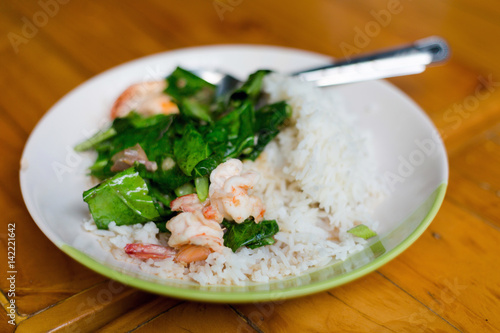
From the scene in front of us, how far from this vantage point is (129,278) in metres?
1.18

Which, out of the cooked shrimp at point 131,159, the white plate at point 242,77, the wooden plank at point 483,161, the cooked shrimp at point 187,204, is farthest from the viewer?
the wooden plank at point 483,161

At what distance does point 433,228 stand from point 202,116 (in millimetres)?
956

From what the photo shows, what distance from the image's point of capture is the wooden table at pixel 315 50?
1351 millimetres

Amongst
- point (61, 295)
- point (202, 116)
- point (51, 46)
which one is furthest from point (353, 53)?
point (61, 295)

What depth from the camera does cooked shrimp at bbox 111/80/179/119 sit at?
2037 mm

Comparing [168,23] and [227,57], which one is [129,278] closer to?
[227,57]

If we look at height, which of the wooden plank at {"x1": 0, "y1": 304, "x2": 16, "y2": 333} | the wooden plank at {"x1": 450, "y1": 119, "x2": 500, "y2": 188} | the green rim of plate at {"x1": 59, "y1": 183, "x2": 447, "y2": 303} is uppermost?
the wooden plank at {"x1": 450, "y1": 119, "x2": 500, "y2": 188}

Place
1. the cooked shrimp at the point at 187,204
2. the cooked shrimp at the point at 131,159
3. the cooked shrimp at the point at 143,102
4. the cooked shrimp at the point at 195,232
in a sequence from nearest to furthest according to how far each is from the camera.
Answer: the cooked shrimp at the point at 195,232
the cooked shrimp at the point at 187,204
the cooked shrimp at the point at 131,159
the cooked shrimp at the point at 143,102

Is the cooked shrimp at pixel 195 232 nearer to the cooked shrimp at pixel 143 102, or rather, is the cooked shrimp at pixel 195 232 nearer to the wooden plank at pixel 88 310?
the wooden plank at pixel 88 310

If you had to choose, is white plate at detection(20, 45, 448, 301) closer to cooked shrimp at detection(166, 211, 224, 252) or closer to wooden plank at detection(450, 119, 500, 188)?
cooked shrimp at detection(166, 211, 224, 252)

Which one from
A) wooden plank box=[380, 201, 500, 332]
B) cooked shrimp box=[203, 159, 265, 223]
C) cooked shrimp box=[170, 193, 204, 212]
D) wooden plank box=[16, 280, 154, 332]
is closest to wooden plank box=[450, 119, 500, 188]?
wooden plank box=[380, 201, 500, 332]

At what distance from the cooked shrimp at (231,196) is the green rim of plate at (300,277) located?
24cm

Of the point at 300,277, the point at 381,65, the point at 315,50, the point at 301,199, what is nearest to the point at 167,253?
the point at 300,277

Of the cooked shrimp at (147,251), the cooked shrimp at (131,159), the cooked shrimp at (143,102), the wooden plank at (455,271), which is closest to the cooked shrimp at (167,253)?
the cooked shrimp at (147,251)
